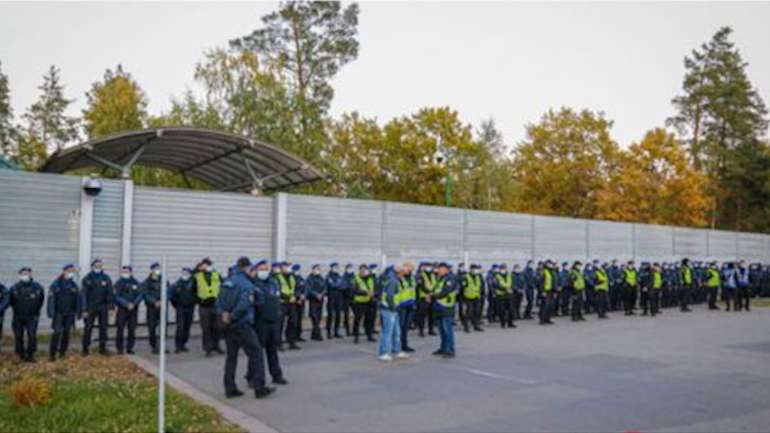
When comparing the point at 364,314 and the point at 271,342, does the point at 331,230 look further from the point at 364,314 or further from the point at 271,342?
the point at 271,342

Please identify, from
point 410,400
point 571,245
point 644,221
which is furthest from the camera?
point 644,221

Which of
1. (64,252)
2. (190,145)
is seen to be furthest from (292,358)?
(190,145)

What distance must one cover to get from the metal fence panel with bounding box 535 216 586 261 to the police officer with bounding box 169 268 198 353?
55.9 ft

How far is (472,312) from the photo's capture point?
1873 centimetres

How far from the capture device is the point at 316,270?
647 inches

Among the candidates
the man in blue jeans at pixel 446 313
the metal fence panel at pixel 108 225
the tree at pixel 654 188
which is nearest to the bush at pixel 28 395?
the man in blue jeans at pixel 446 313

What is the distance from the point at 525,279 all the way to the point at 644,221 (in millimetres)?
25430

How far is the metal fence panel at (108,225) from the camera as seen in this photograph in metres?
17.0

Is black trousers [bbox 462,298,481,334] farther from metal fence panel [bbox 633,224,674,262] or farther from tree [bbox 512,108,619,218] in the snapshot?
tree [bbox 512,108,619,218]

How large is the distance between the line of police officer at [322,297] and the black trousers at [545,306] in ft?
0.11

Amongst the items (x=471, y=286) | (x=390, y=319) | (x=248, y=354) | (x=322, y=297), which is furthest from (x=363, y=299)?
(x=248, y=354)

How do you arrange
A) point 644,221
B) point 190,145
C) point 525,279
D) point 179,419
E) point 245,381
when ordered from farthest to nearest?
1. point 644,221
2. point 525,279
3. point 190,145
4. point 245,381
5. point 179,419

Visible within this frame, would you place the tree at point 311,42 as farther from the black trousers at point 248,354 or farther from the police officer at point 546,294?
the black trousers at point 248,354

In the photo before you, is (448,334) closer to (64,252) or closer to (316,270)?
(316,270)
